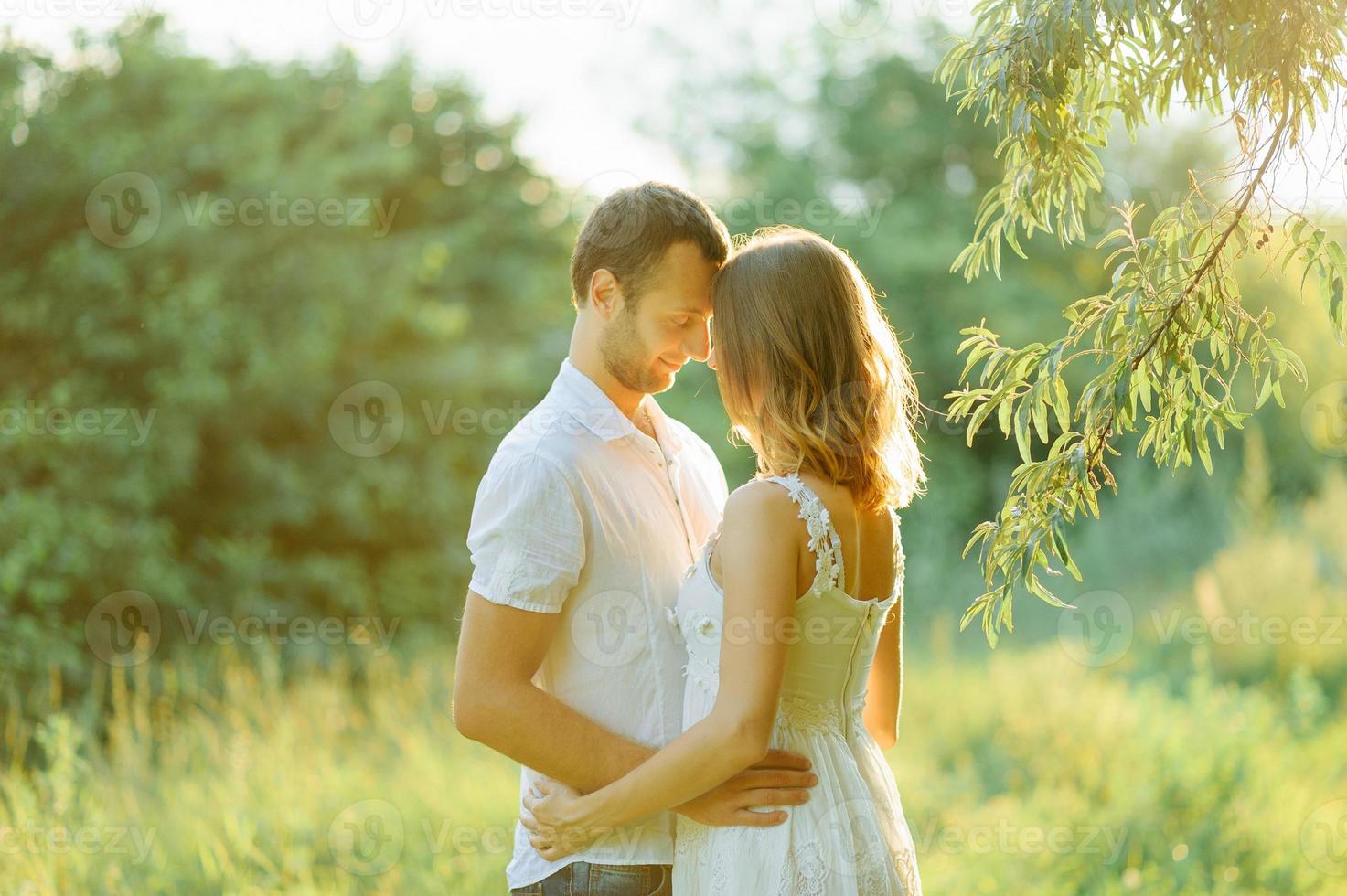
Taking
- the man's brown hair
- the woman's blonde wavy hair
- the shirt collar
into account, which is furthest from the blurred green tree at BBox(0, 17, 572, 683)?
the woman's blonde wavy hair

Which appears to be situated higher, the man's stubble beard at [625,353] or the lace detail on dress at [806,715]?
the man's stubble beard at [625,353]

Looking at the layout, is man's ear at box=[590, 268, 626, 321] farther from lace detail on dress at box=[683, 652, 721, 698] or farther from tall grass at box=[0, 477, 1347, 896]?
tall grass at box=[0, 477, 1347, 896]

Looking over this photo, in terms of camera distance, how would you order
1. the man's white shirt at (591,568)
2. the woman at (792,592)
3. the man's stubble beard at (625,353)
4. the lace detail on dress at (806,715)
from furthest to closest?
the man's stubble beard at (625,353) < the lace detail on dress at (806,715) < the man's white shirt at (591,568) < the woman at (792,592)

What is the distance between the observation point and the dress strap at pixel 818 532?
219cm

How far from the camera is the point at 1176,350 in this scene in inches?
94.5

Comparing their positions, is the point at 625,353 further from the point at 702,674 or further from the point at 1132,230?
the point at 1132,230

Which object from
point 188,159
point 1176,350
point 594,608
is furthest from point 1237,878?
point 188,159

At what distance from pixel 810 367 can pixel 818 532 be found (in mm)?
314

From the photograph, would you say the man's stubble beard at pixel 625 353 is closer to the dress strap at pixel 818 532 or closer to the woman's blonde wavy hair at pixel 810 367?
the woman's blonde wavy hair at pixel 810 367

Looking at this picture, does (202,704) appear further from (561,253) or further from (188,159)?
(561,253)

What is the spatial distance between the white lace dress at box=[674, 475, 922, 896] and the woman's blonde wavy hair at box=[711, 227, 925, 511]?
112 millimetres

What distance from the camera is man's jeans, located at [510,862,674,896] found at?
2361 millimetres

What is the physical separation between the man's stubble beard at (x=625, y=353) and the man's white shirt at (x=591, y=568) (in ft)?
0.21

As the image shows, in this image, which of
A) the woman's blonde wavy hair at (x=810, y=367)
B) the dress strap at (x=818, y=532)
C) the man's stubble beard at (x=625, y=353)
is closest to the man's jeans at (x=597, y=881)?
the dress strap at (x=818, y=532)
